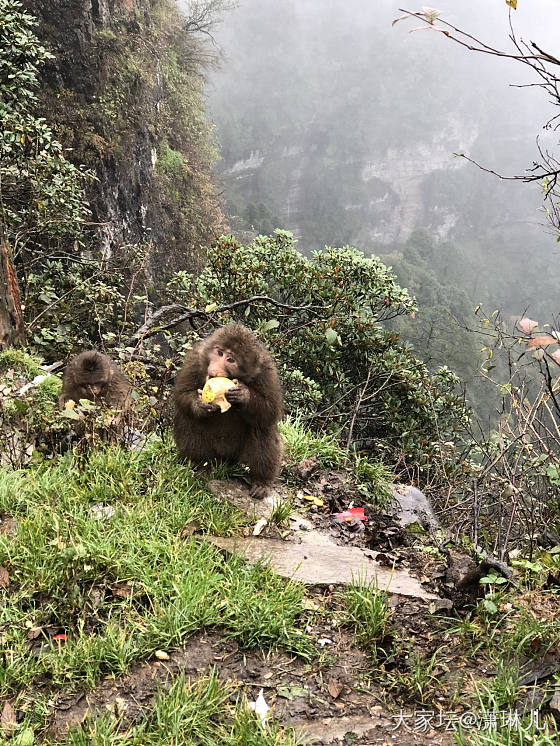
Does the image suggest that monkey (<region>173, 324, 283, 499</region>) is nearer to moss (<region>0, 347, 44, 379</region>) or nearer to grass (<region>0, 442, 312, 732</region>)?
grass (<region>0, 442, 312, 732</region>)

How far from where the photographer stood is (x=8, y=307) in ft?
17.3

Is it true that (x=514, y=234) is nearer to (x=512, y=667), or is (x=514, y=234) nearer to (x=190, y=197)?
(x=190, y=197)

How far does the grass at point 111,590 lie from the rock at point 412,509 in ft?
6.30

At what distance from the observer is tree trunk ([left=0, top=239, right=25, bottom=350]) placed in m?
5.12

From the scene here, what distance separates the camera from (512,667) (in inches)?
86.2

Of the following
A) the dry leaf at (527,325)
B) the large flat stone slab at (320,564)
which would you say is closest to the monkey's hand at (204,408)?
the large flat stone slab at (320,564)

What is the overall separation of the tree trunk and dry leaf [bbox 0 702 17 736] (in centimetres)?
380

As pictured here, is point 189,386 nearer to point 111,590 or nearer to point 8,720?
point 111,590

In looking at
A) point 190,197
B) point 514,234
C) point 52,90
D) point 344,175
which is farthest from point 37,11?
point 514,234

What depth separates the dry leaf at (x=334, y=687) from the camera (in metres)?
2.33

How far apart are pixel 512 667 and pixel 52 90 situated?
45.4ft

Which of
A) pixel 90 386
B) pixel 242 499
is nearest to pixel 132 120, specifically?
pixel 90 386

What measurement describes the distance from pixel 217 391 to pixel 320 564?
1.16 m

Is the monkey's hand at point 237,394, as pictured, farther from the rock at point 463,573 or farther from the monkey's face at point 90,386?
the monkey's face at point 90,386
